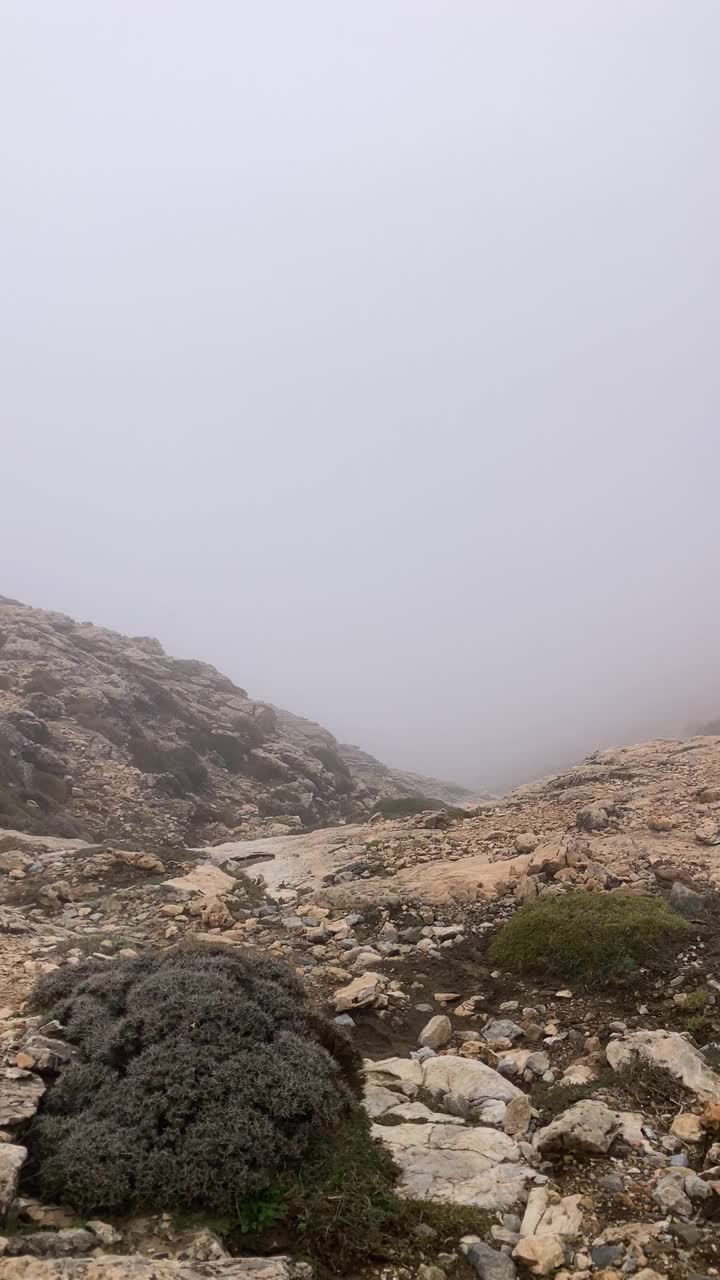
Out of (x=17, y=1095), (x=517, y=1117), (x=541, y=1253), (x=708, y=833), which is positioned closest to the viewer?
(x=541, y=1253)

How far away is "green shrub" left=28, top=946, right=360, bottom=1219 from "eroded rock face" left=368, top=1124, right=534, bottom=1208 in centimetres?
69

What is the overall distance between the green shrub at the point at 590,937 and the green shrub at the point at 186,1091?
146 inches

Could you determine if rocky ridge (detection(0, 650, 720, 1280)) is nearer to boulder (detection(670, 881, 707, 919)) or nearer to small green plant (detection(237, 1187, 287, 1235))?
boulder (detection(670, 881, 707, 919))

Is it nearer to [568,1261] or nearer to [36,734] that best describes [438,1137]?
[568,1261]

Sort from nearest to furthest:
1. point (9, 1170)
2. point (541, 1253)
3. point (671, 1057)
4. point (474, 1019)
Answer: point (541, 1253) → point (9, 1170) → point (671, 1057) → point (474, 1019)

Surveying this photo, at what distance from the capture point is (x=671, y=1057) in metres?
7.30

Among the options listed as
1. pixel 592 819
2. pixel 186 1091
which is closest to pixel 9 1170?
pixel 186 1091

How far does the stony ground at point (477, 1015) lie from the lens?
519 cm

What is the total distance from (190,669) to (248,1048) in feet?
179

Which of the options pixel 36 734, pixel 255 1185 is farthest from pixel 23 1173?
pixel 36 734

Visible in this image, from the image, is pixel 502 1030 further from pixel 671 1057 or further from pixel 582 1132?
pixel 582 1132

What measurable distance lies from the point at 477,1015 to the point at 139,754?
2815 centimetres

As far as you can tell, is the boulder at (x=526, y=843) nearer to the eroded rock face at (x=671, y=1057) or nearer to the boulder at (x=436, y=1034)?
the boulder at (x=436, y=1034)

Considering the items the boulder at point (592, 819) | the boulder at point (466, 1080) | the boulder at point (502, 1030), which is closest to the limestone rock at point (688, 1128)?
the boulder at point (466, 1080)
